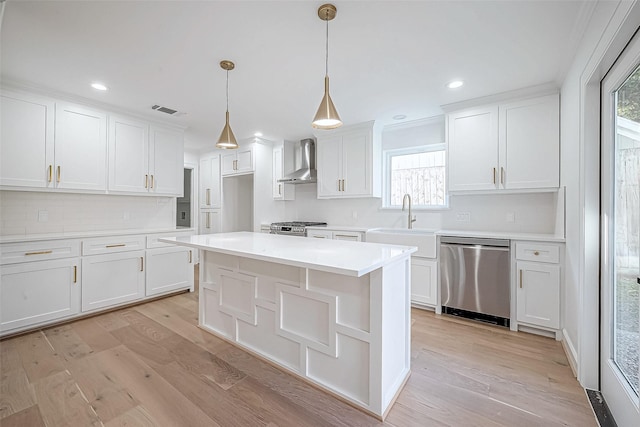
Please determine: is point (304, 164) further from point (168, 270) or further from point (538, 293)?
point (538, 293)

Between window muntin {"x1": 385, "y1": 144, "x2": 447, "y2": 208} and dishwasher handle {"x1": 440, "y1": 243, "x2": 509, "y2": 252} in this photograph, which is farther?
window muntin {"x1": 385, "y1": 144, "x2": 447, "y2": 208}

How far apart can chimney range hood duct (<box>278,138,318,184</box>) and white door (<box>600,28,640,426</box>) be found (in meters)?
3.38

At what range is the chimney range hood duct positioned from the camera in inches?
179

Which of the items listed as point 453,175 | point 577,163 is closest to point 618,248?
point 577,163

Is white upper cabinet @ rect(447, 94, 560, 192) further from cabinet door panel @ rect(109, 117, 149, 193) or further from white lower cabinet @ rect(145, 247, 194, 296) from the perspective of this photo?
cabinet door panel @ rect(109, 117, 149, 193)

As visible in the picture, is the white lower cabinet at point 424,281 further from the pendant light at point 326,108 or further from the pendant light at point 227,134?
the pendant light at point 227,134

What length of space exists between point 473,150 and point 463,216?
85cm

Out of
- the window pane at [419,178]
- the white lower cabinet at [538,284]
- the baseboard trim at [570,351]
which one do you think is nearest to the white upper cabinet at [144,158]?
the window pane at [419,178]

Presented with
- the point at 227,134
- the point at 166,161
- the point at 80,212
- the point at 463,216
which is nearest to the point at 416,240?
the point at 463,216

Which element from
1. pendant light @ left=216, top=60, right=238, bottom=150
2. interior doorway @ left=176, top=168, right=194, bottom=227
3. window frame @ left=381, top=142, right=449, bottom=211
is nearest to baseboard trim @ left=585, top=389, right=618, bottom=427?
window frame @ left=381, top=142, right=449, bottom=211

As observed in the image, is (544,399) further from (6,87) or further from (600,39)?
(6,87)

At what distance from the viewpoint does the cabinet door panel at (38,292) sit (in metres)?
2.61

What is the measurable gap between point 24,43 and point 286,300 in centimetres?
274

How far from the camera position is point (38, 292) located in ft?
9.08
